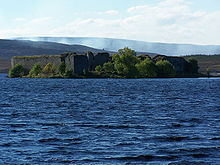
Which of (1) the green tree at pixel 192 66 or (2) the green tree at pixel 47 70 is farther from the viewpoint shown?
(1) the green tree at pixel 192 66

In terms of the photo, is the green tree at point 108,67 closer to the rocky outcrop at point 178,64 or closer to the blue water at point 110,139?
the rocky outcrop at point 178,64

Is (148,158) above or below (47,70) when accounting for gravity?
above

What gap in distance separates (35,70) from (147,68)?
5935cm

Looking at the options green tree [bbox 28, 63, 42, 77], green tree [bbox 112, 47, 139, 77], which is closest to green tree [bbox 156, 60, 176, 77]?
green tree [bbox 112, 47, 139, 77]

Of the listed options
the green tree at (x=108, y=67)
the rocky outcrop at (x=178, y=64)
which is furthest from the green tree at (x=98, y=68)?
the rocky outcrop at (x=178, y=64)

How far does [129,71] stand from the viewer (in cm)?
15888

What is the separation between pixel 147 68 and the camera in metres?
156

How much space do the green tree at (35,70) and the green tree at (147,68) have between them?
Answer: 2115 inches

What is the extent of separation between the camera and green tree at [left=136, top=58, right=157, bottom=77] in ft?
510

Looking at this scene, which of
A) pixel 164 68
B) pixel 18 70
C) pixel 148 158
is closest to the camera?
pixel 148 158

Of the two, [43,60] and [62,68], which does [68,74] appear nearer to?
[62,68]

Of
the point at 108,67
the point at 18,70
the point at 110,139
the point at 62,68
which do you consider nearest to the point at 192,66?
the point at 108,67

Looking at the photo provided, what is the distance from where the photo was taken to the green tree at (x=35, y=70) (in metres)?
186

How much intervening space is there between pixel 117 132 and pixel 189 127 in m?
5.17
